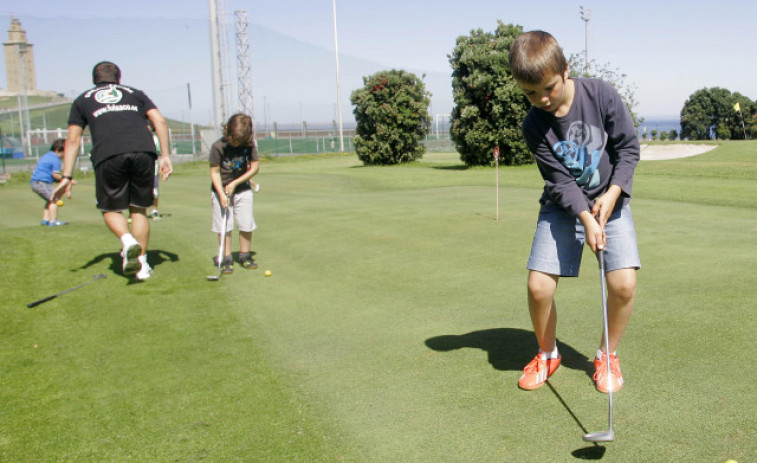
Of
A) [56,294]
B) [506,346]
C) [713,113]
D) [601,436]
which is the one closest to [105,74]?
[56,294]

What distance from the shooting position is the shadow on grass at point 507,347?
391 cm

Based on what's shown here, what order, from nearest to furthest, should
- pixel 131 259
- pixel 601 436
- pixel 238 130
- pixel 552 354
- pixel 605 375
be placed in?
pixel 601 436 < pixel 605 375 < pixel 552 354 < pixel 131 259 < pixel 238 130

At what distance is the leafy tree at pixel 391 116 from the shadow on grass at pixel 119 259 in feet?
72.1

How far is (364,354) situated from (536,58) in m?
2.16

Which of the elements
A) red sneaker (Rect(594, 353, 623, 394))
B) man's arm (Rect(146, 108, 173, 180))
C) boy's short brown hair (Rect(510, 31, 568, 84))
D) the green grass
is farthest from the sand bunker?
boy's short brown hair (Rect(510, 31, 568, 84))

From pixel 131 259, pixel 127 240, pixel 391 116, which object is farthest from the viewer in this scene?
pixel 391 116

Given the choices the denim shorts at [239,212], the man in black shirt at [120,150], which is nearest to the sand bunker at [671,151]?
the denim shorts at [239,212]

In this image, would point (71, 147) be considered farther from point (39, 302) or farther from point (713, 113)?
point (713, 113)

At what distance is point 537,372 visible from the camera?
3.61 meters

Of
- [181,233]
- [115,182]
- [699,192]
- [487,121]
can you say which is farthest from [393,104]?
[115,182]

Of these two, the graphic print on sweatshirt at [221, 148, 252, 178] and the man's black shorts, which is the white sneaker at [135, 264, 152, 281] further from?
the graphic print on sweatshirt at [221, 148, 252, 178]

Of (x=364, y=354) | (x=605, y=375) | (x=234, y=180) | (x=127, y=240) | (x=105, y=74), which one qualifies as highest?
(x=105, y=74)

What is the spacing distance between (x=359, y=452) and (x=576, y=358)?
168 cm

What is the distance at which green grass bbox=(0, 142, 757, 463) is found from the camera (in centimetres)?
307
